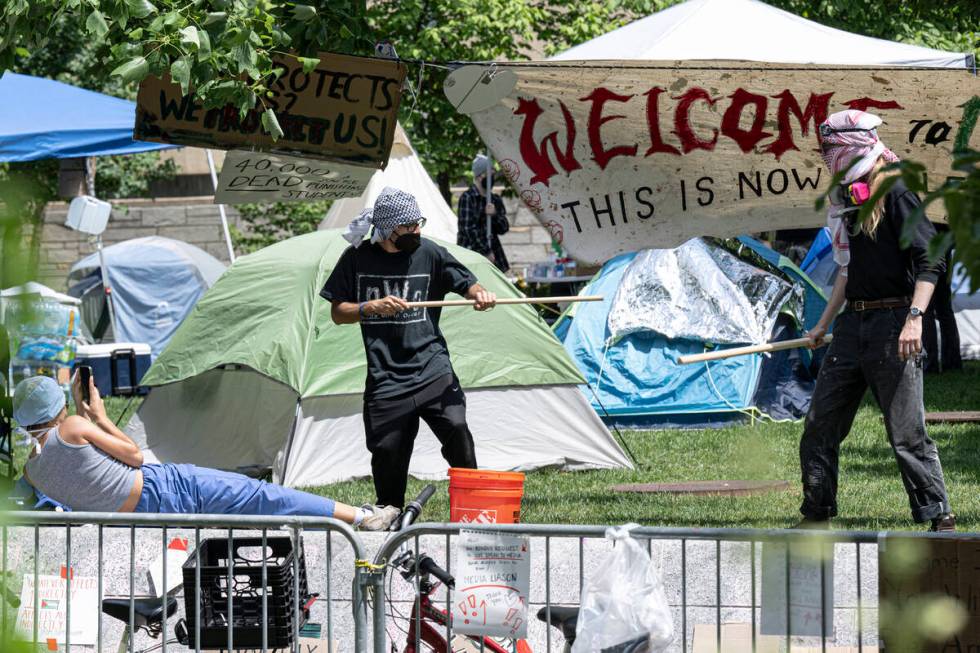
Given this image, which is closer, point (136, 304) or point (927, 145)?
point (927, 145)

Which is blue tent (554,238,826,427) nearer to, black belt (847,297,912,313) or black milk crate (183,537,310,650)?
black belt (847,297,912,313)

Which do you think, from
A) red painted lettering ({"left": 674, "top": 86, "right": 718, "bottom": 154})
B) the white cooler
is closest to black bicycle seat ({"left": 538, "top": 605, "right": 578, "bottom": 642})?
red painted lettering ({"left": 674, "top": 86, "right": 718, "bottom": 154})

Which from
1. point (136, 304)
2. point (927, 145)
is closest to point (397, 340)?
point (927, 145)

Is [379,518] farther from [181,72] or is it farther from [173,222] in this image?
[173,222]

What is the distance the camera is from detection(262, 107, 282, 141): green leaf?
5.89 m

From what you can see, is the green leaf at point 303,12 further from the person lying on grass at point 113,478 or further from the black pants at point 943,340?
the black pants at point 943,340

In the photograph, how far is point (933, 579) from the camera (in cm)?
350

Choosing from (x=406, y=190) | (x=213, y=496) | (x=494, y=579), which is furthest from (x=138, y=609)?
(x=406, y=190)

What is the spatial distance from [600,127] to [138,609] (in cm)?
319

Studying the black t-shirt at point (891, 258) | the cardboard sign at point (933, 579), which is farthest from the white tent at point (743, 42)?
the cardboard sign at point (933, 579)

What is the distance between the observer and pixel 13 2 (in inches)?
218

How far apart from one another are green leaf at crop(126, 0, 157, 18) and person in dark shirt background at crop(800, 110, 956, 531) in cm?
282

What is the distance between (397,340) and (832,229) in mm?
2094

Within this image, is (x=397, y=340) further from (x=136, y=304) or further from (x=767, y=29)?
(x=136, y=304)
